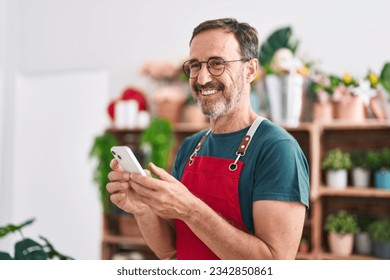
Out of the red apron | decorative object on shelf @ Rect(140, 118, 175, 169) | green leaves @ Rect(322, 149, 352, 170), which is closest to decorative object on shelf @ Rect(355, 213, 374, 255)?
green leaves @ Rect(322, 149, 352, 170)

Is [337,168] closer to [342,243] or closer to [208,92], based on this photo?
[342,243]

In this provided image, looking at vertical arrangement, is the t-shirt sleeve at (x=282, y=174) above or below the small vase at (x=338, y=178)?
above

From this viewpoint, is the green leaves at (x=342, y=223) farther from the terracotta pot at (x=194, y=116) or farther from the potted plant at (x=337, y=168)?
the terracotta pot at (x=194, y=116)

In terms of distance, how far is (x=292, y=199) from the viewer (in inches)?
27.8

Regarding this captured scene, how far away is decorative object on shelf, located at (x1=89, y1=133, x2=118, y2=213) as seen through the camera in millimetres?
2254

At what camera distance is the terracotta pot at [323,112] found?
6.98 feet

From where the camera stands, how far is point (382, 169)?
2.03 meters

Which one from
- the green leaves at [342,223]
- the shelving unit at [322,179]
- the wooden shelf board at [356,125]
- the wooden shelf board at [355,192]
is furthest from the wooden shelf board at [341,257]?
the wooden shelf board at [356,125]

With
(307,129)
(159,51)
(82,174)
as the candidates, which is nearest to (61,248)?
(82,174)

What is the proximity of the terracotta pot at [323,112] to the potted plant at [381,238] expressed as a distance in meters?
0.50

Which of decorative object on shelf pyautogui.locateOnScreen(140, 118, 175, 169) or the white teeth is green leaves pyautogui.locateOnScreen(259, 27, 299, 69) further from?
A: the white teeth

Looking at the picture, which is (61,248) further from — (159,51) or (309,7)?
(309,7)

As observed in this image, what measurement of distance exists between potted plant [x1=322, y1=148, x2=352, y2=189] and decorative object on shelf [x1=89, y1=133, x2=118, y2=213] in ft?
3.23
